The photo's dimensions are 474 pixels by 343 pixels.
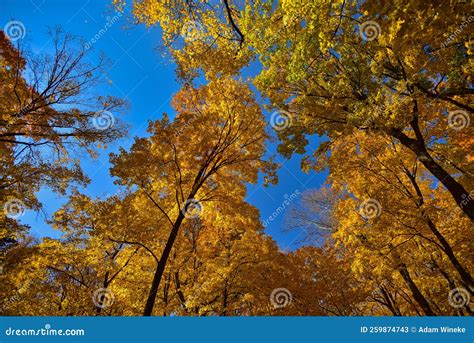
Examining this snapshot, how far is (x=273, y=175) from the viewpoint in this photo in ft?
32.4

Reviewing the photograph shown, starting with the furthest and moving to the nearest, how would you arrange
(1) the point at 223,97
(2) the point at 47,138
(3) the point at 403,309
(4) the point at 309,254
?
(3) the point at 403,309, (4) the point at 309,254, (1) the point at 223,97, (2) the point at 47,138

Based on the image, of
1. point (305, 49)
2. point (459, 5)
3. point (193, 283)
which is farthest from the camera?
point (193, 283)

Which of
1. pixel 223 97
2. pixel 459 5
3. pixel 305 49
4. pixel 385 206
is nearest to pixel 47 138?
pixel 223 97

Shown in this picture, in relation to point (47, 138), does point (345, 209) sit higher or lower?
lower

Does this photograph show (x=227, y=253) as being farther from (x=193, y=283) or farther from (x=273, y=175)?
(x=273, y=175)

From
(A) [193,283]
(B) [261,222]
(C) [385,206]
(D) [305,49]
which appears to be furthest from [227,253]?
(D) [305,49]

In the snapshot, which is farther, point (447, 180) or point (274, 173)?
point (274, 173)

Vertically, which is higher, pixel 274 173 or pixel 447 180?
pixel 274 173

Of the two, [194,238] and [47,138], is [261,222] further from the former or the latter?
[47,138]

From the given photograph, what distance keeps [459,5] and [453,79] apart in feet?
11.0

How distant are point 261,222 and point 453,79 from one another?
680cm

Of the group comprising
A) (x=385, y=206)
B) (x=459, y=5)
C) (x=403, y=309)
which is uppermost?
(x=385, y=206)

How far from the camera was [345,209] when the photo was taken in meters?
11.6

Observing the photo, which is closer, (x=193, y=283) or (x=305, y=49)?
(x=305, y=49)
